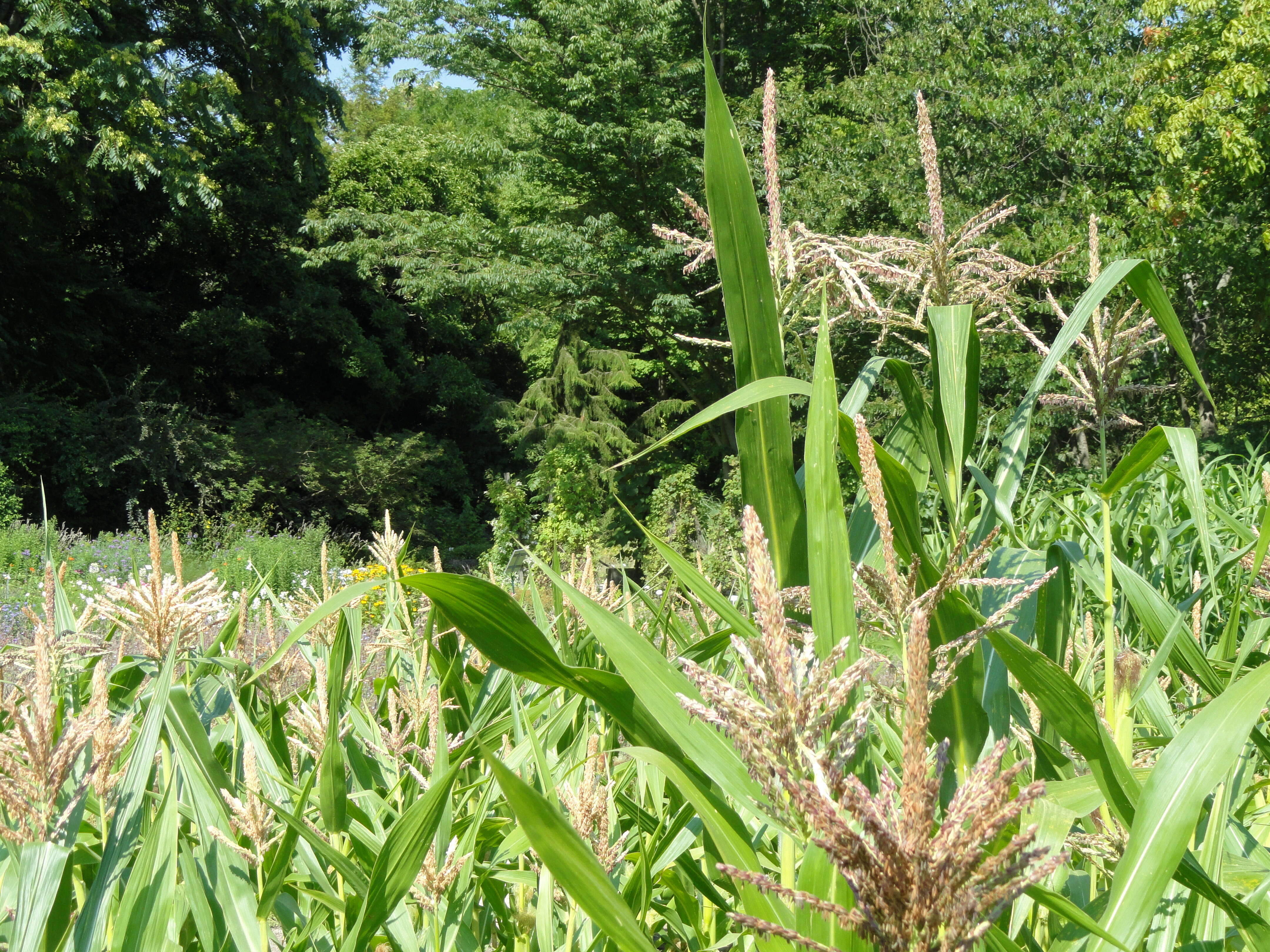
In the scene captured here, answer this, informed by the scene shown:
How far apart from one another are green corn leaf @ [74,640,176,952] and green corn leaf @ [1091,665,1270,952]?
2.02 feet

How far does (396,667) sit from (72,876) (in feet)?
2.28

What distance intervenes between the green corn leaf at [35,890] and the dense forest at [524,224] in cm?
780

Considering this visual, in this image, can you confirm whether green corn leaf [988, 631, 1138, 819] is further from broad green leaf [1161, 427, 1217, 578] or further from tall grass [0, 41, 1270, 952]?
broad green leaf [1161, 427, 1217, 578]

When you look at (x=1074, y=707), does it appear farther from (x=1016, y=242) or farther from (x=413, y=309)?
(x=413, y=309)

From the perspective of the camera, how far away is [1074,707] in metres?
0.52

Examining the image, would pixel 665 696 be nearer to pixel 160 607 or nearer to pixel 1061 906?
pixel 1061 906

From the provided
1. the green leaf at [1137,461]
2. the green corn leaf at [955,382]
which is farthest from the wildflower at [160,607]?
the green leaf at [1137,461]

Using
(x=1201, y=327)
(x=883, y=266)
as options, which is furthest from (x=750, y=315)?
(x=1201, y=327)

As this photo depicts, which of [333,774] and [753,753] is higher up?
[753,753]

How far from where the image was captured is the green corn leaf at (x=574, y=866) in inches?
15.2

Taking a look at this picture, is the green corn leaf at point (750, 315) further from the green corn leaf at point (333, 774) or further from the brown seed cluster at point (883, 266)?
the green corn leaf at point (333, 774)

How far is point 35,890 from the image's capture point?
59 centimetres

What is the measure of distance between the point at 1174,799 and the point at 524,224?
51.3 feet

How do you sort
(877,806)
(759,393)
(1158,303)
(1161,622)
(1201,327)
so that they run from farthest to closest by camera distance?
1. (1201,327)
2. (1161,622)
3. (1158,303)
4. (759,393)
5. (877,806)
